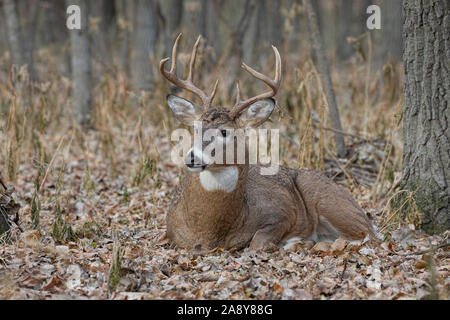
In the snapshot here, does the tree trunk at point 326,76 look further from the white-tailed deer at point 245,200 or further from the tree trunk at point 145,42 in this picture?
the tree trunk at point 145,42

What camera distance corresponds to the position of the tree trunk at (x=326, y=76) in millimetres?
7418

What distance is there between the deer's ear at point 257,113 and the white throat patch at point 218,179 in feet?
1.71

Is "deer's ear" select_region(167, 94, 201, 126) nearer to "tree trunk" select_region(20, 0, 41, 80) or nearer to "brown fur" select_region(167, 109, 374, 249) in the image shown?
"brown fur" select_region(167, 109, 374, 249)

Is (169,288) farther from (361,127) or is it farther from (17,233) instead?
(361,127)

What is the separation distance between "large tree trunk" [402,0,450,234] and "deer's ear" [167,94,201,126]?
78.0 inches

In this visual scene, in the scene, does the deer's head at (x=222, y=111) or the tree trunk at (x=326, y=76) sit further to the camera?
the tree trunk at (x=326, y=76)

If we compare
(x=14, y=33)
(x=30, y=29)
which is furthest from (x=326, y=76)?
(x=30, y=29)

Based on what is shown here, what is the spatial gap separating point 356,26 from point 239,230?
22.3 metres

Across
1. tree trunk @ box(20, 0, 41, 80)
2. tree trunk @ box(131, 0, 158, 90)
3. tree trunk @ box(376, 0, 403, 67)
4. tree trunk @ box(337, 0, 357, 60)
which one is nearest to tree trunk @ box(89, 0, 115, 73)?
tree trunk @ box(20, 0, 41, 80)

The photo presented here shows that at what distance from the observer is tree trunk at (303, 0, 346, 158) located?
7418 mm

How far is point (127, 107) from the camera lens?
30.2ft

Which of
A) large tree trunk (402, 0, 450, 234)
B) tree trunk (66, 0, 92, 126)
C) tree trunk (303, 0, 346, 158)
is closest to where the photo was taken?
large tree trunk (402, 0, 450, 234)

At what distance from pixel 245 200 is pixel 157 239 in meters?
0.89

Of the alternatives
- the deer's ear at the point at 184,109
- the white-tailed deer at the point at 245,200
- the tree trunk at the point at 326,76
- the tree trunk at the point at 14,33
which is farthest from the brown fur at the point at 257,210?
the tree trunk at the point at 14,33
